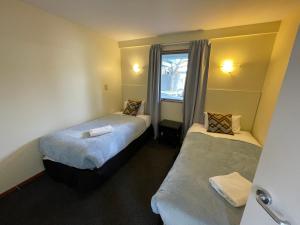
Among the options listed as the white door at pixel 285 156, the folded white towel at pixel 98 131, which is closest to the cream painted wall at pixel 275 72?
the white door at pixel 285 156

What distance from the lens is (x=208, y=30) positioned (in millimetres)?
2691

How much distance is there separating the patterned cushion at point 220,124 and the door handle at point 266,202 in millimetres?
1974

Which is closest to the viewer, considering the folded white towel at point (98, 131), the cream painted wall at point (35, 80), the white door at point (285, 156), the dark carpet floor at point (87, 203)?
the white door at point (285, 156)

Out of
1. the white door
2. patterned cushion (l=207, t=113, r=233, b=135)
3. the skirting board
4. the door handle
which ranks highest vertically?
the white door

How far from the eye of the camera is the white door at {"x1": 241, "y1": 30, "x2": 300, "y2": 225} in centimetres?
55

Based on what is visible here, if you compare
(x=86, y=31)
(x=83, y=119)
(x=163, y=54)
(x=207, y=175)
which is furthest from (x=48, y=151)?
(x=163, y=54)

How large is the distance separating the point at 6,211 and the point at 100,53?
292 centimetres

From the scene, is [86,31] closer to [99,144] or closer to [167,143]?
[99,144]

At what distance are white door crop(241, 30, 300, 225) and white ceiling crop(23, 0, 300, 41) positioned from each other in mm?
1691

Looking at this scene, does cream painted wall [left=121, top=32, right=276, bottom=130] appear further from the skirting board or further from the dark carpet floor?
the skirting board

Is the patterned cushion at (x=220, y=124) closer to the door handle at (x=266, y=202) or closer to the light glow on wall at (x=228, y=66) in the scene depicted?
the light glow on wall at (x=228, y=66)

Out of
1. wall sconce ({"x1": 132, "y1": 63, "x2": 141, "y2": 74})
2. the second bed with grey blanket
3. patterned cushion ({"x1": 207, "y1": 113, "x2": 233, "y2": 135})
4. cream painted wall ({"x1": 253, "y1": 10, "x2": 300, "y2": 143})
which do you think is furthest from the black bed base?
cream painted wall ({"x1": 253, "y1": 10, "x2": 300, "y2": 143})

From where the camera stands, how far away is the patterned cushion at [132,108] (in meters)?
3.40

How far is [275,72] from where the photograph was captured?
6.88 ft
